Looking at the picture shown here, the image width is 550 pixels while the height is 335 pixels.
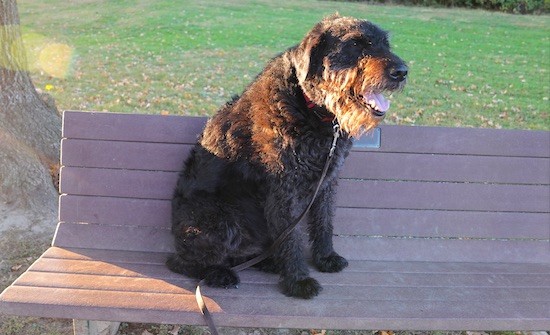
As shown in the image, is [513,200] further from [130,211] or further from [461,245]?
[130,211]

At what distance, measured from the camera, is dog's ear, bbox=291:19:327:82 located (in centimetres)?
263

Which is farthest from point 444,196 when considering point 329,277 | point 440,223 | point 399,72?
point 399,72

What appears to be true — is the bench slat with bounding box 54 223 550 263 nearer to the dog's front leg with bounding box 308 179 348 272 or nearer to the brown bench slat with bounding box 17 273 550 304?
the dog's front leg with bounding box 308 179 348 272

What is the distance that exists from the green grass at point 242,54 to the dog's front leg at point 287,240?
900mm

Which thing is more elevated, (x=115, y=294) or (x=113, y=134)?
(x=113, y=134)

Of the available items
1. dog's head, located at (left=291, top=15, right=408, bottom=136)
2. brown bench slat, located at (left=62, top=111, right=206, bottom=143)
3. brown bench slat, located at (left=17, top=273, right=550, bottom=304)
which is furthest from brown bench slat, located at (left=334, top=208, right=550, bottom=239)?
brown bench slat, located at (left=62, top=111, right=206, bottom=143)

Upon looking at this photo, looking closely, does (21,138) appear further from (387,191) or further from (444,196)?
(444,196)

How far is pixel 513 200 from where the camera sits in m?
3.55


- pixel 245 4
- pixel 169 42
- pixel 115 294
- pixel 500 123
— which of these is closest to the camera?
pixel 115 294

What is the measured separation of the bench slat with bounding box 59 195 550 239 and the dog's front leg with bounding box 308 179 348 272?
0.83 ft

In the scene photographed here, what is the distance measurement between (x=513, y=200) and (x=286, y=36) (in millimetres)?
11709

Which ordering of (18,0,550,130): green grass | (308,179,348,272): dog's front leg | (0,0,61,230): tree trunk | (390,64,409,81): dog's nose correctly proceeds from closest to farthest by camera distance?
(390,64,409,81): dog's nose
(308,179,348,272): dog's front leg
(0,0,61,230): tree trunk
(18,0,550,130): green grass

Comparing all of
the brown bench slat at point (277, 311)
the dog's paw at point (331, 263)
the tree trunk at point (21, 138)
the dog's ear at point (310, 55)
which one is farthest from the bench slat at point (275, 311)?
the tree trunk at point (21, 138)

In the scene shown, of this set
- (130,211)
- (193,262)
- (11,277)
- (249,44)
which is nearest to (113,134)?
(130,211)
